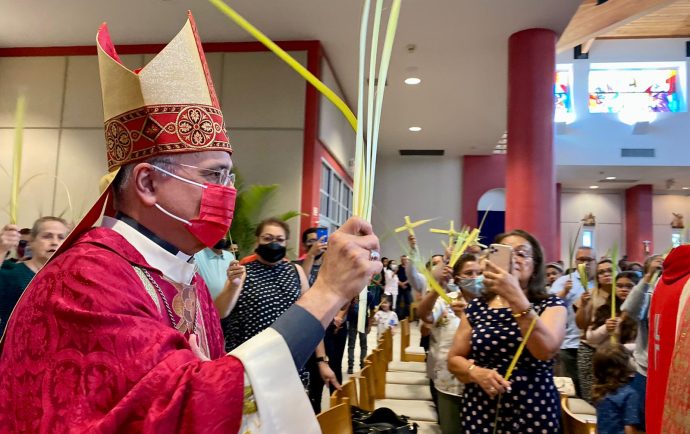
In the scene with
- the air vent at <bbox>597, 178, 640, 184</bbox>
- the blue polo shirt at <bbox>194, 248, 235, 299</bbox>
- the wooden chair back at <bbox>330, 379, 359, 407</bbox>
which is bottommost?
the wooden chair back at <bbox>330, 379, 359, 407</bbox>

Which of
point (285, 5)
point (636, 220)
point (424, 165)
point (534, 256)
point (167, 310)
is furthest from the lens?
point (636, 220)

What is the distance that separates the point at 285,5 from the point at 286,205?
2474mm

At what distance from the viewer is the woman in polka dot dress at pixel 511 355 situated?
199 cm

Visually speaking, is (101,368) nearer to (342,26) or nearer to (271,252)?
(271,252)

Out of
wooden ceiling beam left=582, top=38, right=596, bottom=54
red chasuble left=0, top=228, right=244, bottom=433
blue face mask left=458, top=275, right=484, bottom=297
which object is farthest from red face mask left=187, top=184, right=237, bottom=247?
wooden ceiling beam left=582, top=38, right=596, bottom=54

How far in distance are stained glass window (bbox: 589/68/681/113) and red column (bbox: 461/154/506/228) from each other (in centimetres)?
275

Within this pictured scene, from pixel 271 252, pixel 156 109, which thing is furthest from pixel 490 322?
pixel 156 109

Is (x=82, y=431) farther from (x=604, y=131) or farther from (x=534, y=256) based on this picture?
(x=604, y=131)

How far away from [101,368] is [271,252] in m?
2.27

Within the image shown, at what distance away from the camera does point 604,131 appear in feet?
45.1

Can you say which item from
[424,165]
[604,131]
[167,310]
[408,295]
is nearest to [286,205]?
[408,295]

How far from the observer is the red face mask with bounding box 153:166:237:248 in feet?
3.60

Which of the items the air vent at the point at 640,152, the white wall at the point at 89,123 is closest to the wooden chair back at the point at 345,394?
the white wall at the point at 89,123

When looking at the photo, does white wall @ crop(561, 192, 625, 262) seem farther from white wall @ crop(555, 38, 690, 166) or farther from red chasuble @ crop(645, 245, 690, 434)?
red chasuble @ crop(645, 245, 690, 434)
